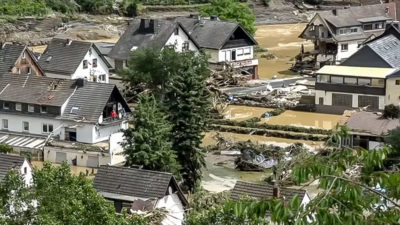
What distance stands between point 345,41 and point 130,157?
28.0 metres

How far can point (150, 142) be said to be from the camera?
27750 millimetres

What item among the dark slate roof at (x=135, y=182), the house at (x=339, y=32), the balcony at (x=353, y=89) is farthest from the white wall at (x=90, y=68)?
the dark slate roof at (x=135, y=182)

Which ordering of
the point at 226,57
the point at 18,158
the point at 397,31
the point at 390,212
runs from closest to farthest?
the point at 390,212
the point at 18,158
the point at 397,31
the point at 226,57

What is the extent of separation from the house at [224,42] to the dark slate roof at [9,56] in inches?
432

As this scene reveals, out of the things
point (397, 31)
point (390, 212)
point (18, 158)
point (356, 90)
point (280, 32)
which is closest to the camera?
point (390, 212)

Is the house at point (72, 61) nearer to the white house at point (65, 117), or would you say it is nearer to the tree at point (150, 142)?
the white house at point (65, 117)

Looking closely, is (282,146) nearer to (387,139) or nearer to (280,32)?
(387,139)

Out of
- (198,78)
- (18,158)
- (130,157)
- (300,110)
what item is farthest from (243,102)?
(18,158)

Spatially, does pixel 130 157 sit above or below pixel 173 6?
below

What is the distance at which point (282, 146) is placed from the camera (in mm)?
35281

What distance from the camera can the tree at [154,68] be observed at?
39.8 m

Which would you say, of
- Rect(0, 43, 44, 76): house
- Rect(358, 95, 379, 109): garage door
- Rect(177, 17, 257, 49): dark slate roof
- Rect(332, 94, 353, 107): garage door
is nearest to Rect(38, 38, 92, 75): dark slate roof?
Rect(0, 43, 44, 76): house

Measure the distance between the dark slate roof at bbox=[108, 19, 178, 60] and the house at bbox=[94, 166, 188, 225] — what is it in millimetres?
22684

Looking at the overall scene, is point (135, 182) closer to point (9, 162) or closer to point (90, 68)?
point (9, 162)
